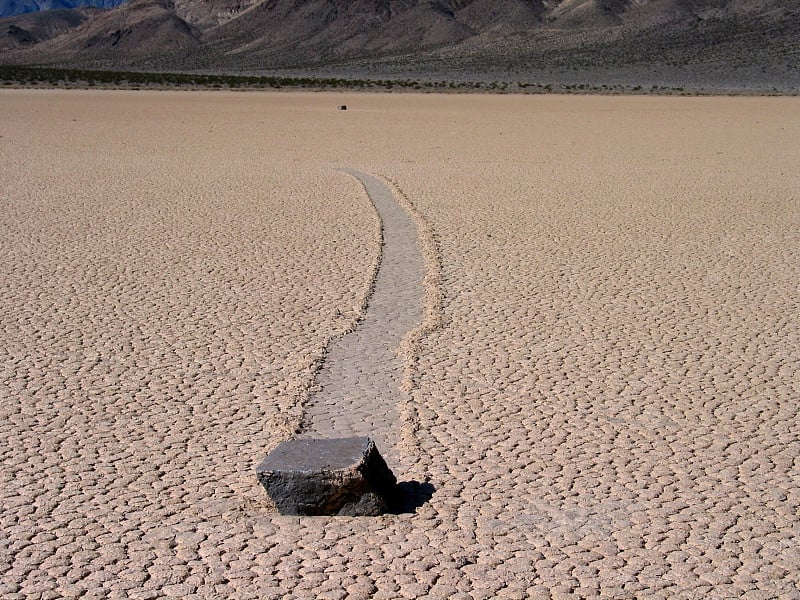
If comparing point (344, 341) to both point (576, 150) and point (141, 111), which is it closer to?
point (576, 150)

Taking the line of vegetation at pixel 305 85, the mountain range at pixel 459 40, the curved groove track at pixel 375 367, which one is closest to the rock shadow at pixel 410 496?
the curved groove track at pixel 375 367

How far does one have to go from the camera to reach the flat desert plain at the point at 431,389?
362cm

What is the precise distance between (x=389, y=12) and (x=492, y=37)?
15.8 metres

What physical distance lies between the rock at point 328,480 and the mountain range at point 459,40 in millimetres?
56317

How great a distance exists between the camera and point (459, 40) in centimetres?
9131

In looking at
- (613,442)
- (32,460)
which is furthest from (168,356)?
(613,442)

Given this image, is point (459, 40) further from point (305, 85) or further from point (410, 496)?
point (410, 496)

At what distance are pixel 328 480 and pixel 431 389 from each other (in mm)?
1620

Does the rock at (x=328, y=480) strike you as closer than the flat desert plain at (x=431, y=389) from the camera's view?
No

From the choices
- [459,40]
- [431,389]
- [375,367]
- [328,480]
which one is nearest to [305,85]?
[459,40]

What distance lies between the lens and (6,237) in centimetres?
962

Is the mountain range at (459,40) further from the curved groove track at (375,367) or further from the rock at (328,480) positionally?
the rock at (328,480)

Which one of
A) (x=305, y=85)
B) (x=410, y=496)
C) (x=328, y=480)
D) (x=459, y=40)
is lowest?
(x=410, y=496)

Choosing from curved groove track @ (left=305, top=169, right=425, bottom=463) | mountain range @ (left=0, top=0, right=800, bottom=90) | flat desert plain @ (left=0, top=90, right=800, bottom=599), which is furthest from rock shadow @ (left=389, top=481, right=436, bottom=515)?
mountain range @ (left=0, top=0, right=800, bottom=90)
